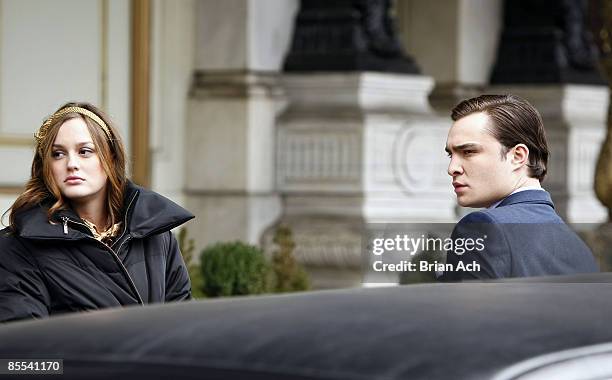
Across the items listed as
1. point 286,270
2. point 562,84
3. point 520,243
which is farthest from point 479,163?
point 562,84

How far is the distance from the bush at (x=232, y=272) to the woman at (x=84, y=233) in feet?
19.2

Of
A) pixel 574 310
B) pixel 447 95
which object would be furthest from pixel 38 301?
pixel 447 95

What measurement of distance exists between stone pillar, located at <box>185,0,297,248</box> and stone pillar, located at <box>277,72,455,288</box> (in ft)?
0.51

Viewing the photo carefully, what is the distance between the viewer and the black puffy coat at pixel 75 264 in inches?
146

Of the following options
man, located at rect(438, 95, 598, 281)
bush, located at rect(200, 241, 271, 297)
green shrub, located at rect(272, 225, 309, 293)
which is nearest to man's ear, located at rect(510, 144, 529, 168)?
man, located at rect(438, 95, 598, 281)

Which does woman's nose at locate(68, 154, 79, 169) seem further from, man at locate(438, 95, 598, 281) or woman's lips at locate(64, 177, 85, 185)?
man at locate(438, 95, 598, 281)

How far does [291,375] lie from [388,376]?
93 millimetres

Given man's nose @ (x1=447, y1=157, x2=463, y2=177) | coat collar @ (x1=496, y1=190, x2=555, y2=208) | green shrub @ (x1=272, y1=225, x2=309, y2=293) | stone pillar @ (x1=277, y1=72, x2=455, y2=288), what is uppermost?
man's nose @ (x1=447, y1=157, x2=463, y2=177)

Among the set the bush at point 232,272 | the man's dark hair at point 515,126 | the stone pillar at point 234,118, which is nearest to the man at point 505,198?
the man's dark hair at point 515,126

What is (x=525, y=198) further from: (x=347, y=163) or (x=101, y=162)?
(x=347, y=163)

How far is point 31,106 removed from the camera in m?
10.8

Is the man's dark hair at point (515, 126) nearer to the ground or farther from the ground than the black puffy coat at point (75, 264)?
farther from the ground

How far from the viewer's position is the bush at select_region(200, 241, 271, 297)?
9867mm

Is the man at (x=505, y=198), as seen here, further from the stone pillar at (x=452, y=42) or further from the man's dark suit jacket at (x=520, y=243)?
the stone pillar at (x=452, y=42)
